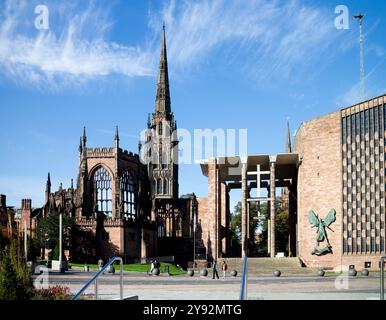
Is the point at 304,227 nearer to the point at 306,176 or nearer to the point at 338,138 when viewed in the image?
the point at 306,176

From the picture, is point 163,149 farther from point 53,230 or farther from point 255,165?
point 53,230

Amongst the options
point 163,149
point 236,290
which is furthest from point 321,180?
point 163,149

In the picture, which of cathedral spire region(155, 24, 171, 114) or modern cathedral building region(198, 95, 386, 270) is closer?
modern cathedral building region(198, 95, 386, 270)

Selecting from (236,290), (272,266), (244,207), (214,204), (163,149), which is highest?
(163,149)

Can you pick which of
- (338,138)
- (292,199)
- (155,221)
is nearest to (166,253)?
(155,221)

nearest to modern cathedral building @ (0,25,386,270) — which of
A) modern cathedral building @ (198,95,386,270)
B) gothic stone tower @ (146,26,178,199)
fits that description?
modern cathedral building @ (198,95,386,270)

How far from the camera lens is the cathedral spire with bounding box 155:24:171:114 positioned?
13175 cm

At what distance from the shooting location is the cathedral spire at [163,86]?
13175 centimetres

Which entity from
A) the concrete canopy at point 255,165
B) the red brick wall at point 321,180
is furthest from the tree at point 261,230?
the red brick wall at point 321,180

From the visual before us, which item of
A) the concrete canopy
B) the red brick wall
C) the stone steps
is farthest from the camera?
the concrete canopy

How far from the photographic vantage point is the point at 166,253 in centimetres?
9919

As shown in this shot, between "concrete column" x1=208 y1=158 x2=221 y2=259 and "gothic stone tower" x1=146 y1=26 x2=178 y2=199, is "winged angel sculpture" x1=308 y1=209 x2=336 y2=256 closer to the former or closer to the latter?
"concrete column" x1=208 y1=158 x2=221 y2=259

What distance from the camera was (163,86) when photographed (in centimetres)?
13350
